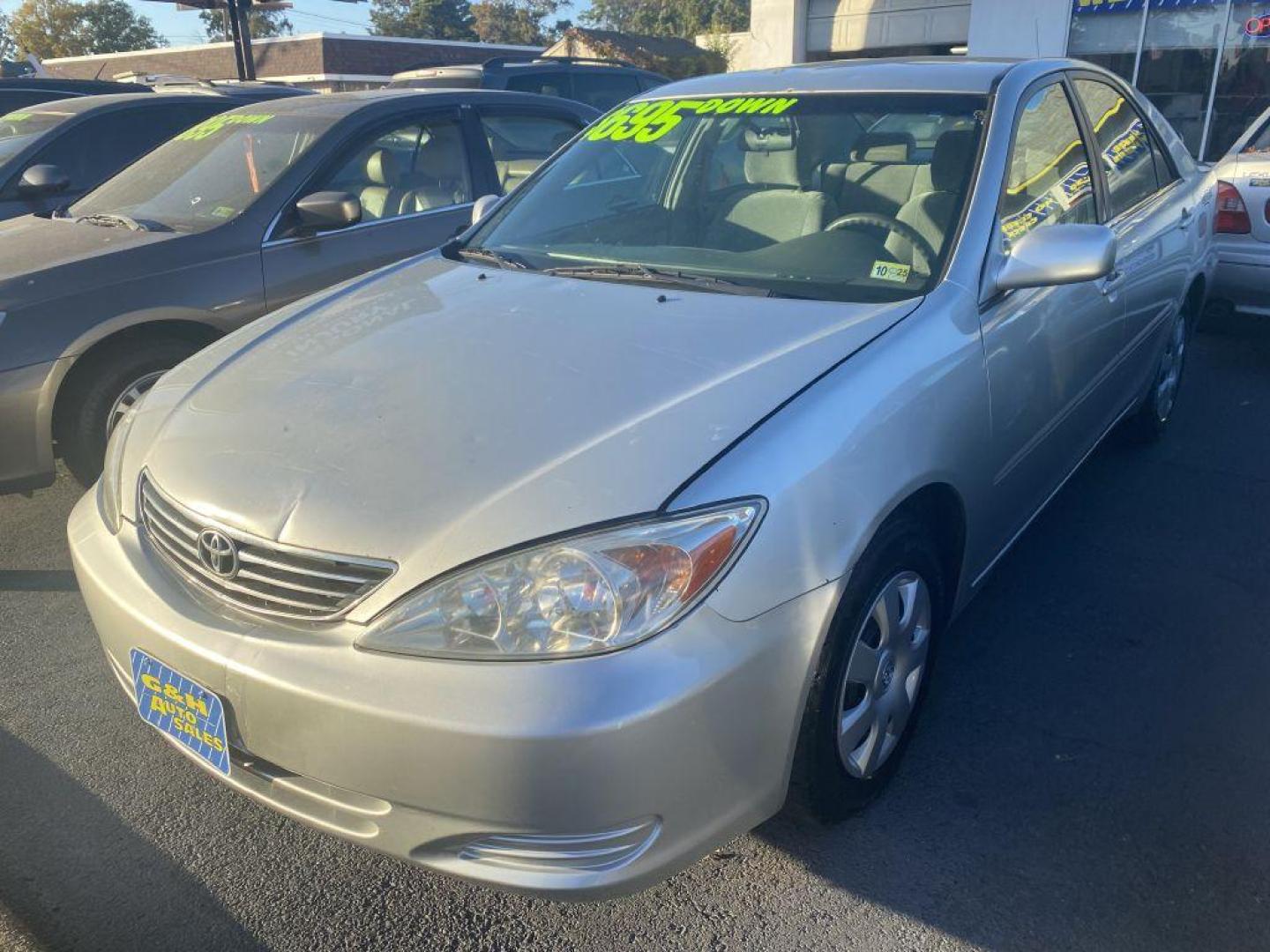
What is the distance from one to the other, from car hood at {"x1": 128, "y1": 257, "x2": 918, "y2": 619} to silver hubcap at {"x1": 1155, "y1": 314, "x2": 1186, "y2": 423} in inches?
102

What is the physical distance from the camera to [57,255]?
4062mm

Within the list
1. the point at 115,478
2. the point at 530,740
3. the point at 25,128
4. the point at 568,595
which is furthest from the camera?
the point at 25,128

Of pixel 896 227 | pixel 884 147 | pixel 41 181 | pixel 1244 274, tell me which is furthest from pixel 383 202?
pixel 1244 274

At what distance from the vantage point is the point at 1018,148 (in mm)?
2984

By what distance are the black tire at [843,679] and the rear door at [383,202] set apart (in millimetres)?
3096

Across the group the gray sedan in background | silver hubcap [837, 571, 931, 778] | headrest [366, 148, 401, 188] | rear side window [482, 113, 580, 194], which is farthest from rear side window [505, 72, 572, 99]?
silver hubcap [837, 571, 931, 778]

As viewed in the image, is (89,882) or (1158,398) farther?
(1158,398)

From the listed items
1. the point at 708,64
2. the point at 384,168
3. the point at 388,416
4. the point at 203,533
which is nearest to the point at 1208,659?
the point at 388,416

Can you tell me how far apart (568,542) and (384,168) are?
143 inches

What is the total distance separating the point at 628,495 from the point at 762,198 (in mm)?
1615

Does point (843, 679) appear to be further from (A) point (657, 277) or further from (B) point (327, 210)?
(B) point (327, 210)

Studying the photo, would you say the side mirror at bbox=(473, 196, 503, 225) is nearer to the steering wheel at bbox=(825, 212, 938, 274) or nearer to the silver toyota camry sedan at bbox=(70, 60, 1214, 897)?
the silver toyota camry sedan at bbox=(70, 60, 1214, 897)

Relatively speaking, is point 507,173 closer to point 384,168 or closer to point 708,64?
point 384,168

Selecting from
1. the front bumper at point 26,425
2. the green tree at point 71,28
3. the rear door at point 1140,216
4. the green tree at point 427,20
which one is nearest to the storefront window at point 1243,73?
the rear door at point 1140,216
